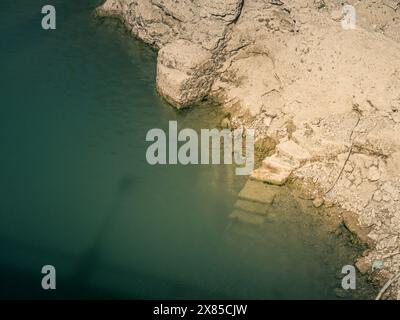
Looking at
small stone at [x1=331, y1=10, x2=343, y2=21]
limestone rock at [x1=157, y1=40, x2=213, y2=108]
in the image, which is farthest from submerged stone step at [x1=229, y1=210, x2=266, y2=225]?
small stone at [x1=331, y1=10, x2=343, y2=21]

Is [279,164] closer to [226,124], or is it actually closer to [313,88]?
[226,124]

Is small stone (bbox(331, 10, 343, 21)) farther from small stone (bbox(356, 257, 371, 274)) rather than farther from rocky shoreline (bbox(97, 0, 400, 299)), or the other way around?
small stone (bbox(356, 257, 371, 274))

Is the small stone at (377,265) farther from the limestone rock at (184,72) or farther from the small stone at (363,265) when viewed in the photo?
the limestone rock at (184,72)

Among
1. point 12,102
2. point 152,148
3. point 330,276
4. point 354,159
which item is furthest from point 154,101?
point 330,276

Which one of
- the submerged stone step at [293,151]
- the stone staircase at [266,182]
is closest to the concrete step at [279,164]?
the stone staircase at [266,182]

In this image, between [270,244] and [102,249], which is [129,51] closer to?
[102,249]
